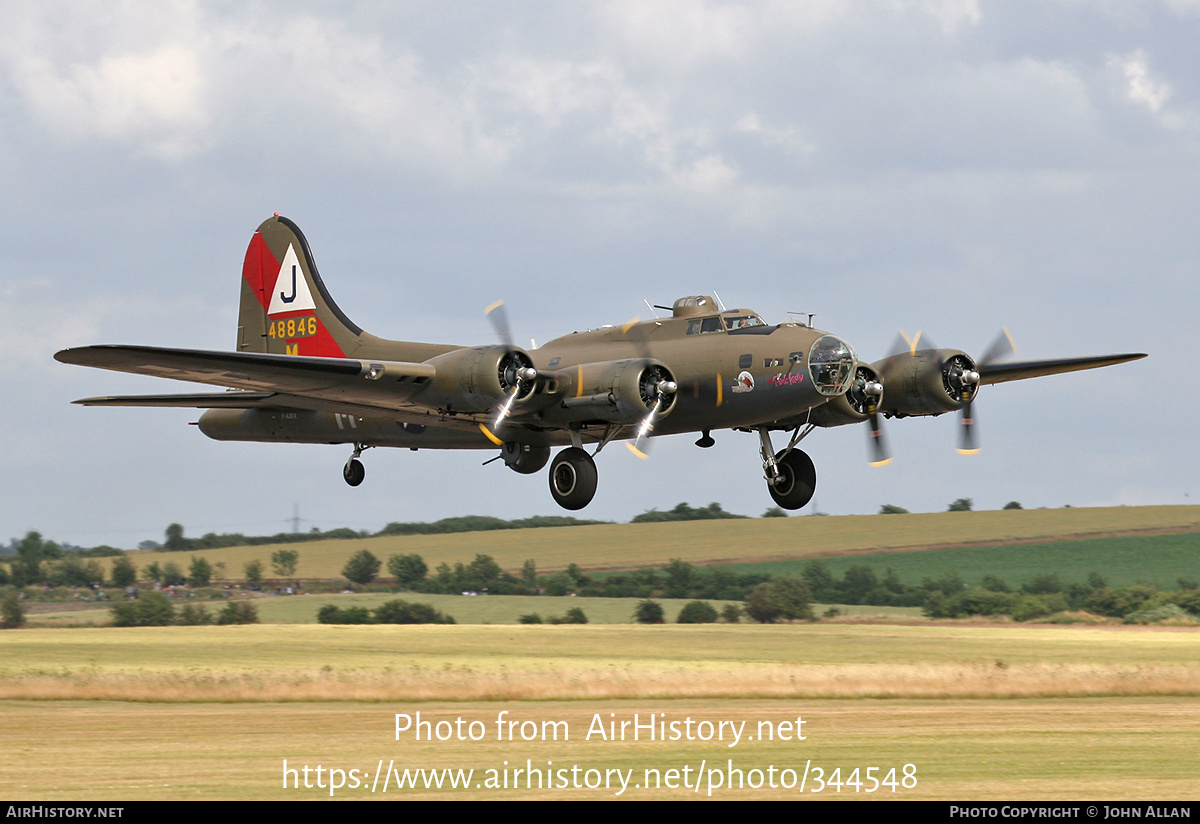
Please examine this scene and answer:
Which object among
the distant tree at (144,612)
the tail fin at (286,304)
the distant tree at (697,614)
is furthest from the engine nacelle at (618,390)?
the distant tree at (144,612)

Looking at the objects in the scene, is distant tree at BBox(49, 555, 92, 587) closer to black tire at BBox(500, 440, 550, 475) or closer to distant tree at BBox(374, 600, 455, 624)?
distant tree at BBox(374, 600, 455, 624)

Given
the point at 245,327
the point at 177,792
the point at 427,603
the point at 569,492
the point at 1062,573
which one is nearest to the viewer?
the point at 569,492

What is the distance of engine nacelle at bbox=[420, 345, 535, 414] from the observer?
31234 millimetres

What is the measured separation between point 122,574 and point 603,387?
353 ft

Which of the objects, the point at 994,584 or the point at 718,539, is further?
the point at 718,539

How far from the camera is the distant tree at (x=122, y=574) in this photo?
128m

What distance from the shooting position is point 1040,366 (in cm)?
3622

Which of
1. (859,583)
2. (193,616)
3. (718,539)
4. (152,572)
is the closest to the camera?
(193,616)

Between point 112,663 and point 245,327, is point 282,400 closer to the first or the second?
point 245,327

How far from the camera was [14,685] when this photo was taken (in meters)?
81.0

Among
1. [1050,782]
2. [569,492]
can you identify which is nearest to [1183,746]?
[1050,782]

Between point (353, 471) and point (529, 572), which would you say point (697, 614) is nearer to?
point (529, 572)

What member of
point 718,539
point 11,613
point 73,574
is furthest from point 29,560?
point 718,539

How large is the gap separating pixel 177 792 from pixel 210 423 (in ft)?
34.4
